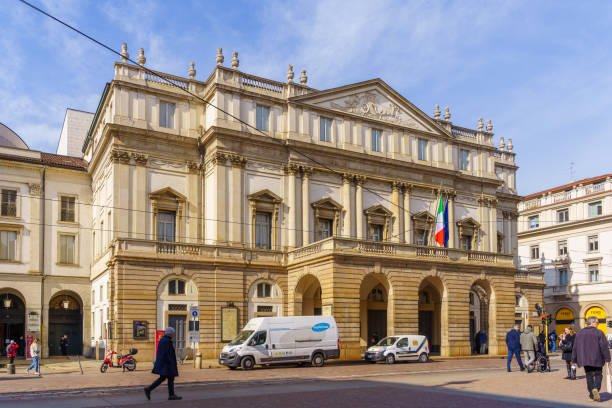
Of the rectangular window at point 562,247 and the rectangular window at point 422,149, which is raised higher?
the rectangular window at point 422,149

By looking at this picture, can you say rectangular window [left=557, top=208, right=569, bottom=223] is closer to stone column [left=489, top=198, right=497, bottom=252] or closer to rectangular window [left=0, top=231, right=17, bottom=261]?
stone column [left=489, top=198, right=497, bottom=252]

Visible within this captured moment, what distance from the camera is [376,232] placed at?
46.1 metres

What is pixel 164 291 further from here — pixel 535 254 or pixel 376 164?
pixel 535 254

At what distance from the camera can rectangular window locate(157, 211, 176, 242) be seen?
4019 centimetres

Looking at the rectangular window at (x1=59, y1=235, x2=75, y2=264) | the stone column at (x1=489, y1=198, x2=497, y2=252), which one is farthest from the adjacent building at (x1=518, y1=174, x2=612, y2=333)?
the rectangular window at (x1=59, y1=235, x2=75, y2=264)

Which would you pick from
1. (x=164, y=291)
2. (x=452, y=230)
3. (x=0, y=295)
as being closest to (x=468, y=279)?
(x=452, y=230)

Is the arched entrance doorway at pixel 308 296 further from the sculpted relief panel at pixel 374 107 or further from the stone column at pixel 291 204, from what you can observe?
the sculpted relief panel at pixel 374 107

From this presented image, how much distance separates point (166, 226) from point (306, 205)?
29.7ft

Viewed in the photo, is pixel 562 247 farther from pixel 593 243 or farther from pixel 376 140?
pixel 376 140

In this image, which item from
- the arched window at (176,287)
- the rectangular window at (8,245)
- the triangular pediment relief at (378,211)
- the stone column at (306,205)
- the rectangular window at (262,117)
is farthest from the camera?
the triangular pediment relief at (378,211)

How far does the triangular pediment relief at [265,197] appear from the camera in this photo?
41438 millimetres

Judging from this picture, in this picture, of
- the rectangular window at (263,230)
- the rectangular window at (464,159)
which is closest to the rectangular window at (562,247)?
the rectangular window at (464,159)

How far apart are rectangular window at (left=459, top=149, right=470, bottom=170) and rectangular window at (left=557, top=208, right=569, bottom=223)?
19567mm

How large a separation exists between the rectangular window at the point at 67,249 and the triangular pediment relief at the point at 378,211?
2106cm
